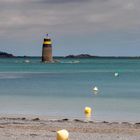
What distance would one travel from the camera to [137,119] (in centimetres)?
2916

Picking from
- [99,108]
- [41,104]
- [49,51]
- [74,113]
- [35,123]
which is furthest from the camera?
[49,51]

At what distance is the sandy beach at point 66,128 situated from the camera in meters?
19.8

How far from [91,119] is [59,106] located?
8289 mm

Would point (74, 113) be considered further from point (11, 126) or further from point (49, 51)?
point (49, 51)

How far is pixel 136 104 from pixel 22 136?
66.5ft

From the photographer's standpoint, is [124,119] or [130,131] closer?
[130,131]

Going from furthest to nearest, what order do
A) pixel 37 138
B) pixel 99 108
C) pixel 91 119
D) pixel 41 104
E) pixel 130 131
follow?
1. pixel 41 104
2. pixel 99 108
3. pixel 91 119
4. pixel 130 131
5. pixel 37 138

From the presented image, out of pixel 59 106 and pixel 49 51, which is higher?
pixel 49 51

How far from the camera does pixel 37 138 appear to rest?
19359 millimetres

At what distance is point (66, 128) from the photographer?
911 inches

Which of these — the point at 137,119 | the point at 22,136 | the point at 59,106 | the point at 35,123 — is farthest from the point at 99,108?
the point at 22,136

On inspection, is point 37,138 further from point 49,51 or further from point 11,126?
point 49,51

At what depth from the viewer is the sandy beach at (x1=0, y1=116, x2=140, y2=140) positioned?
19.8 m

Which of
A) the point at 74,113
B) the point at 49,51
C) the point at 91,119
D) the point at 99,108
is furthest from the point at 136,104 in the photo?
the point at 49,51
